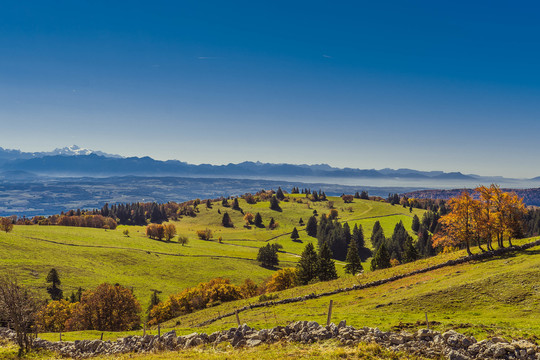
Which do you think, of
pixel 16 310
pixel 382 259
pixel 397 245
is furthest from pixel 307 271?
pixel 397 245

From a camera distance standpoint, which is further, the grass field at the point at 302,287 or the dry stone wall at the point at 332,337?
the grass field at the point at 302,287

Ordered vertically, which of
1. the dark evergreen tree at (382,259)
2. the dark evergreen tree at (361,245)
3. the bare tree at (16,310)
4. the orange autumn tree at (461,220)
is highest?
the orange autumn tree at (461,220)

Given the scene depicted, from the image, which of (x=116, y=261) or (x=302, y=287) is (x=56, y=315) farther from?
(x=116, y=261)

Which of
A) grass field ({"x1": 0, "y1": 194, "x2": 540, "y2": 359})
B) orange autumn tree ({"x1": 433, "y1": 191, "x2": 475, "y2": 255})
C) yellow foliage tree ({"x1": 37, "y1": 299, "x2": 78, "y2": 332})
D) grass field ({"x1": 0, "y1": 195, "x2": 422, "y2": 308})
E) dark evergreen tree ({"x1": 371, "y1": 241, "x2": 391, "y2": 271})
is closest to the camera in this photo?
grass field ({"x1": 0, "y1": 194, "x2": 540, "y2": 359})

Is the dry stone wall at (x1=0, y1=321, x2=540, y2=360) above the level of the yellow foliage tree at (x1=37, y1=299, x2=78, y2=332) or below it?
above

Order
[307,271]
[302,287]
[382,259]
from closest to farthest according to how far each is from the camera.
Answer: [302,287] < [307,271] < [382,259]

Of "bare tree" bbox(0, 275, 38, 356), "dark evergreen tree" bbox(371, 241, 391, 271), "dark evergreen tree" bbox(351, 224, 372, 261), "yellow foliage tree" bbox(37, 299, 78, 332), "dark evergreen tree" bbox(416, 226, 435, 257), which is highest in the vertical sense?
"bare tree" bbox(0, 275, 38, 356)

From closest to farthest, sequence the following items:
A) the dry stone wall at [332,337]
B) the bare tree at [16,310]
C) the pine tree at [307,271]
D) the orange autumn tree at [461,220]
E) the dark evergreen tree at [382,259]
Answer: the dry stone wall at [332,337]
the bare tree at [16,310]
the orange autumn tree at [461,220]
the pine tree at [307,271]
the dark evergreen tree at [382,259]

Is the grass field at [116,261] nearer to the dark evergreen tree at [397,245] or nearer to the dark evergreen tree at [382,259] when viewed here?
the dark evergreen tree at [397,245]

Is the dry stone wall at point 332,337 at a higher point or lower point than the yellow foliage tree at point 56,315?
higher

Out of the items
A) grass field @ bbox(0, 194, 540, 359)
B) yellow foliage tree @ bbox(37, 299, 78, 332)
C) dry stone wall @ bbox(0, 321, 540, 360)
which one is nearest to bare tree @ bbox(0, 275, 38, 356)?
grass field @ bbox(0, 194, 540, 359)

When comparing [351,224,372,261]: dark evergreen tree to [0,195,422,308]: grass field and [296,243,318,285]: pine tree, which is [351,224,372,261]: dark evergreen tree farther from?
[296,243,318,285]: pine tree

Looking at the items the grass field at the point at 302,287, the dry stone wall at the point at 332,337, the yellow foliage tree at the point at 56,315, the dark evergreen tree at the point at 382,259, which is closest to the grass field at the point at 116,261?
the grass field at the point at 302,287

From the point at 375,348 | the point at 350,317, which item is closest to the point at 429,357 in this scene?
the point at 375,348
